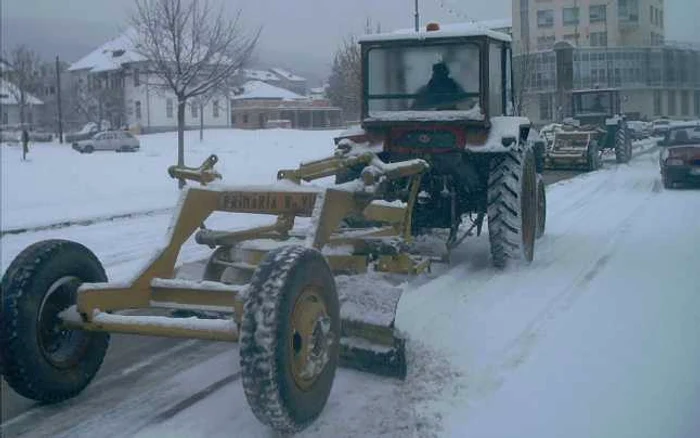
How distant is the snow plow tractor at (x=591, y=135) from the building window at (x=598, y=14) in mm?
4886

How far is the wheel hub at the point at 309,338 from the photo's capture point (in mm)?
4547

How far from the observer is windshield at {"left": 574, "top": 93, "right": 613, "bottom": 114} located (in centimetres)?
2827

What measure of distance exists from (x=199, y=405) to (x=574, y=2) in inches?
711

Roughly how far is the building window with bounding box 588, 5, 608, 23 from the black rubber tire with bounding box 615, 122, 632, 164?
7.64m

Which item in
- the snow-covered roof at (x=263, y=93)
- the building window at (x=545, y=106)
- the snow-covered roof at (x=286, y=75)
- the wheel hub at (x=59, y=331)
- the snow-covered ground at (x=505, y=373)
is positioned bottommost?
the snow-covered ground at (x=505, y=373)

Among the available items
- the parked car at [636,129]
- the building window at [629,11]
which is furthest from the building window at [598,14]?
the parked car at [636,129]

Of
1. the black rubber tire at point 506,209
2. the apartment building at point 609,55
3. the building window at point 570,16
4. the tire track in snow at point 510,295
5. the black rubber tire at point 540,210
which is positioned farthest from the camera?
the building window at point 570,16

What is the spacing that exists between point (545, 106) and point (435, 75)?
1820 cm

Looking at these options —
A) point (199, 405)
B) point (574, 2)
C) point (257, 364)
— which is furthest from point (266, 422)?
point (574, 2)

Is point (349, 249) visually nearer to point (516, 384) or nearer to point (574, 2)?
point (516, 384)

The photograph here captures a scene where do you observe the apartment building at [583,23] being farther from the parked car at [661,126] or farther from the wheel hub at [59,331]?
the wheel hub at [59,331]

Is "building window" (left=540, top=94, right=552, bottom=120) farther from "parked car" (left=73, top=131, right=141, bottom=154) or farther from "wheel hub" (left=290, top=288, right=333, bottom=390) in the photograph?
"parked car" (left=73, top=131, right=141, bottom=154)

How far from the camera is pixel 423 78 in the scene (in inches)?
376

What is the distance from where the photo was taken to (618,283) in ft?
27.5
